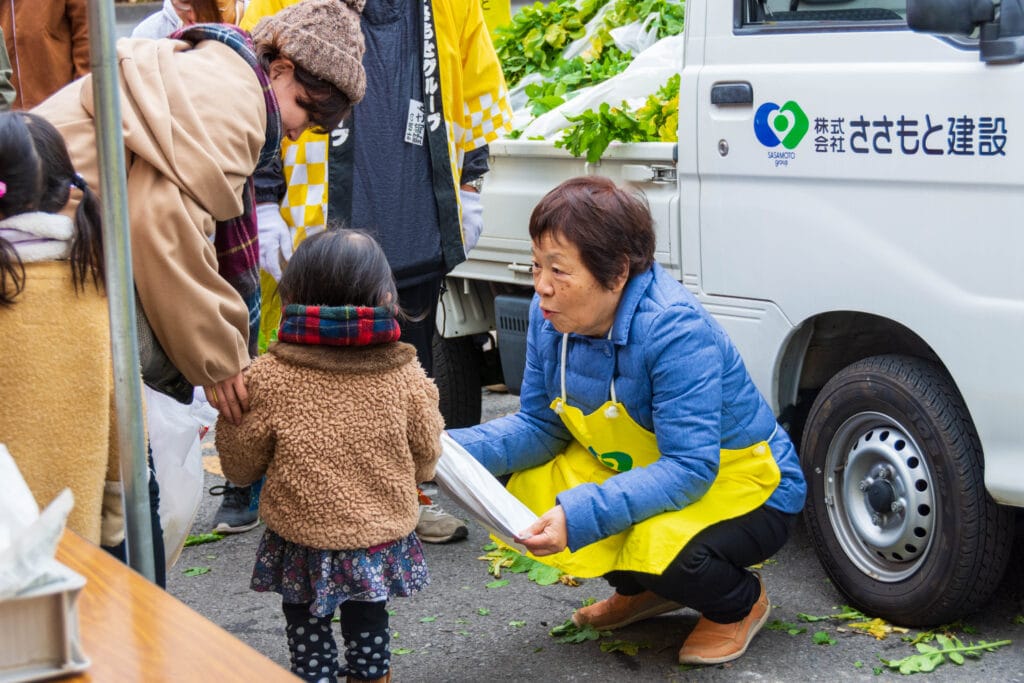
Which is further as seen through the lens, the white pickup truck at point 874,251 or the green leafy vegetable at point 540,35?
the green leafy vegetable at point 540,35

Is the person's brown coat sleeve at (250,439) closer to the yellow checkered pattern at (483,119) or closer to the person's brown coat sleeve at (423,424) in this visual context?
the person's brown coat sleeve at (423,424)

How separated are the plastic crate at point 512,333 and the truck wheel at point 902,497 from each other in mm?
1249

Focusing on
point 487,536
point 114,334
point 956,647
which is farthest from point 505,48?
point 114,334

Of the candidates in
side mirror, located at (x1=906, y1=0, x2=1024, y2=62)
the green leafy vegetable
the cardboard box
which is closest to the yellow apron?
side mirror, located at (x1=906, y1=0, x2=1024, y2=62)

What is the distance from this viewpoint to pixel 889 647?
143 inches

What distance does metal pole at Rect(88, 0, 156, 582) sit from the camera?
1937 mm

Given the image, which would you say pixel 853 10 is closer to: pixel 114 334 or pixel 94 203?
pixel 94 203

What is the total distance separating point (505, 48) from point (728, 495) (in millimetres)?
3233

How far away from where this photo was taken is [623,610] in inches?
149

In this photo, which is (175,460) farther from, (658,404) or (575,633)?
(575,633)

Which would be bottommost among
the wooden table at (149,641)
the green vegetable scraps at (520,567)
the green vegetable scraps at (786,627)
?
the green vegetable scraps at (520,567)

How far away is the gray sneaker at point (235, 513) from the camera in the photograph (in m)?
4.82

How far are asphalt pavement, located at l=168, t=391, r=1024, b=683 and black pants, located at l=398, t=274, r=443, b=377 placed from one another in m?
0.68

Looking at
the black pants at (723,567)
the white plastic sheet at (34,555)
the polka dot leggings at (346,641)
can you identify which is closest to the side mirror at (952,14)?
the black pants at (723,567)
